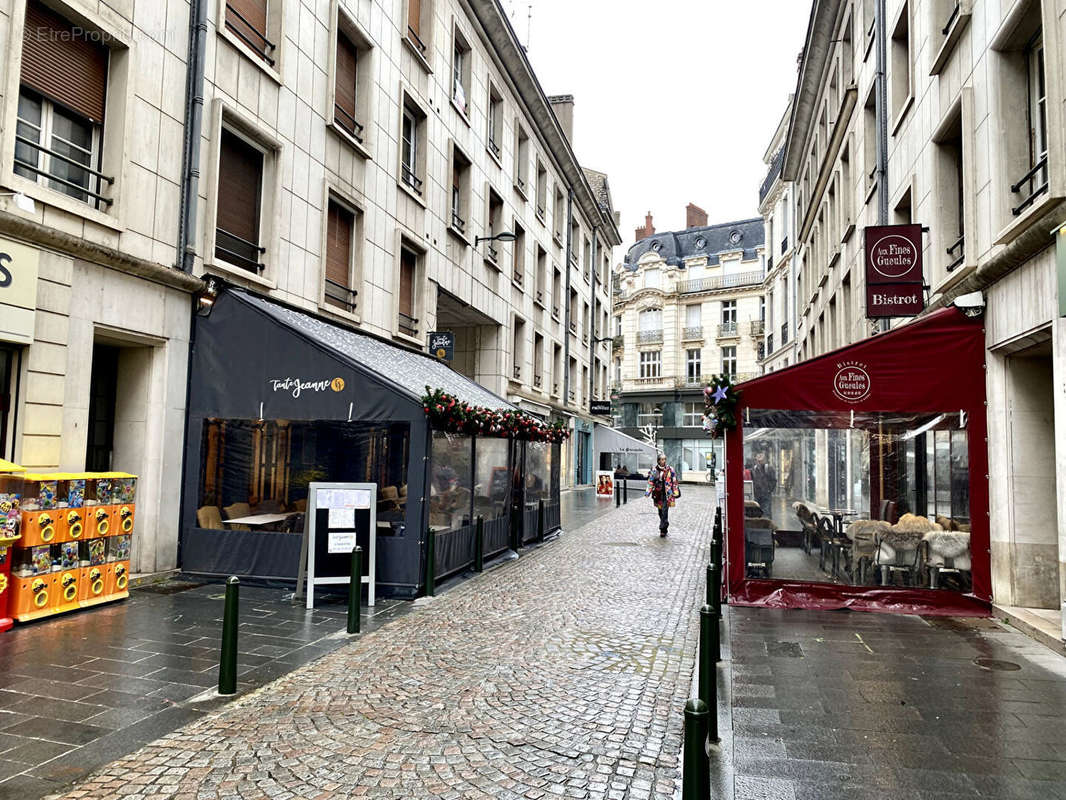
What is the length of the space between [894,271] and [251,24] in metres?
9.82

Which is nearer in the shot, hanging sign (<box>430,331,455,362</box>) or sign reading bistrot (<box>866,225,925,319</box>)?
sign reading bistrot (<box>866,225,925,319</box>)

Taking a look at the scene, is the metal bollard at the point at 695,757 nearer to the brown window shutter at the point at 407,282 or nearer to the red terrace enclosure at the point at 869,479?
the red terrace enclosure at the point at 869,479

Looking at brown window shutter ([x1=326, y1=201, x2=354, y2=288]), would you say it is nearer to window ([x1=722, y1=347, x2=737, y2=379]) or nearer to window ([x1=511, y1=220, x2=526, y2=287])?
window ([x1=511, y1=220, x2=526, y2=287])

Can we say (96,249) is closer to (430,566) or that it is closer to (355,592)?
(355,592)

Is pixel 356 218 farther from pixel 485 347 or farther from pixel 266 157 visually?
pixel 485 347

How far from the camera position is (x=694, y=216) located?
5666 centimetres

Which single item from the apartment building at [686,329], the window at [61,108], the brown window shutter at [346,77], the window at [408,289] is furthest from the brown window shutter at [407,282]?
the apartment building at [686,329]

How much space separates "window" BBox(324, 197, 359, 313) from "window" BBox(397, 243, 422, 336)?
2.18 meters

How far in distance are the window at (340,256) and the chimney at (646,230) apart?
157 feet

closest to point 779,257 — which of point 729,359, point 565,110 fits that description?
point 565,110

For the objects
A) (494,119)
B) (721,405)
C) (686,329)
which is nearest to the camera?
(721,405)

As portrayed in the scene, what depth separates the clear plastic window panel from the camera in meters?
8.38

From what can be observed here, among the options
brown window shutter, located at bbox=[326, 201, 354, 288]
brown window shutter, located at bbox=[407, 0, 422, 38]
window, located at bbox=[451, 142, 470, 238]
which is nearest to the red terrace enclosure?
brown window shutter, located at bbox=[326, 201, 354, 288]

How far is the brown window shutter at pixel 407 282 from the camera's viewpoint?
1571 centimetres
